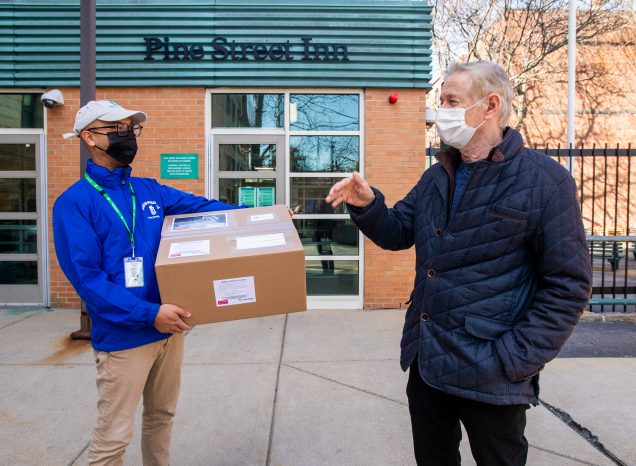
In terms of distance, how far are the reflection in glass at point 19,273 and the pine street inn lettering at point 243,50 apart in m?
3.24

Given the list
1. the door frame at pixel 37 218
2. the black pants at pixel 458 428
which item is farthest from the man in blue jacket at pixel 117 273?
the door frame at pixel 37 218

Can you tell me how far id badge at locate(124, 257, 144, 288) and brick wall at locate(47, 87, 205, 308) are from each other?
4424 mm

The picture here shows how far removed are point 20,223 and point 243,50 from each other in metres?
3.85

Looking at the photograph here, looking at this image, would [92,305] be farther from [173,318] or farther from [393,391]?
[393,391]

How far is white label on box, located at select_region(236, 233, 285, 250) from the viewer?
206 cm

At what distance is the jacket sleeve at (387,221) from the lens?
2.05 m

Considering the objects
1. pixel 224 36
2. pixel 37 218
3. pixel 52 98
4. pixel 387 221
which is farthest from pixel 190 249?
pixel 37 218

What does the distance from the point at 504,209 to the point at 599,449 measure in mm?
2219

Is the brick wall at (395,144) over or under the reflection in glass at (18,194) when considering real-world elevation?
over

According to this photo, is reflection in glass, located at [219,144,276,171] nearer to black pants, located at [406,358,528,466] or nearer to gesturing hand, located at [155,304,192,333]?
gesturing hand, located at [155,304,192,333]

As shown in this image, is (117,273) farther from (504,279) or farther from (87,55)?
(87,55)

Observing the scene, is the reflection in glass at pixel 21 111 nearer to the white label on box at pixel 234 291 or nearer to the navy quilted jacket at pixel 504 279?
the white label on box at pixel 234 291

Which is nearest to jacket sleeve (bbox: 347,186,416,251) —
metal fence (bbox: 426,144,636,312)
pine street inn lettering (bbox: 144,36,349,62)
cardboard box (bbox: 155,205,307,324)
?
A: cardboard box (bbox: 155,205,307,324)

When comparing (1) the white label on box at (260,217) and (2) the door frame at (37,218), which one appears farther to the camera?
(2) the door frame at (37,218)
